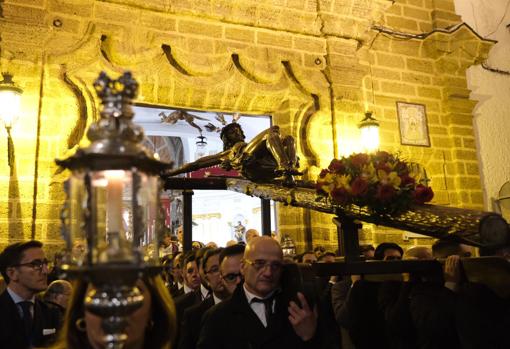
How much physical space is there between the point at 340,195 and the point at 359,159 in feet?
Result: 0.81

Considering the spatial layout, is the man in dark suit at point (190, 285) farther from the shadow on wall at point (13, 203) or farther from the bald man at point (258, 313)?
the shadow on wall at point (13, 203)

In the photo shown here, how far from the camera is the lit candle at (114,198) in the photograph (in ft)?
3.95

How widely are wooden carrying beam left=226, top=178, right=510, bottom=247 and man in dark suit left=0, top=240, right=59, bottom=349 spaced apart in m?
1.89

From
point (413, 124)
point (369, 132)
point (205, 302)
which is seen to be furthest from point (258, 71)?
point (205, 302)

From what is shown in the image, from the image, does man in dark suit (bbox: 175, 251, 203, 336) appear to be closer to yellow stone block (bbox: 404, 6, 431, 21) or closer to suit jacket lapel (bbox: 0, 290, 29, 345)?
suit jacket lapel (bbox: 0, 290, 29, 345)

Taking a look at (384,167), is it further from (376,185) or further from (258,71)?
(258,71)

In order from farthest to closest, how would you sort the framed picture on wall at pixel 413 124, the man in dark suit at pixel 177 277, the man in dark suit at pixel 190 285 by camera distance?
the framed picture on wall at pixel 413 124, the man in dark suit at pixel 177 277, the man in dark suit at pixel 190 285

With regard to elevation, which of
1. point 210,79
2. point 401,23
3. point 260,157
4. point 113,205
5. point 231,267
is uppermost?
point 401,23

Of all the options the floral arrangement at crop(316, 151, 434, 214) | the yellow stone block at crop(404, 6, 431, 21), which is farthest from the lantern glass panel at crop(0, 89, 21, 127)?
the yellow stone block at crop(404, 6, 431, 21)

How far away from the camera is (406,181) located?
→ 2.68 meters

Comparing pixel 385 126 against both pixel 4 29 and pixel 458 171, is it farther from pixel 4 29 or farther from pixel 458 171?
pixel 4 29

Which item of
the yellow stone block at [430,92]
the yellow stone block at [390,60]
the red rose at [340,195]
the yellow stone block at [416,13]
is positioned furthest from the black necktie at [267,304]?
the yellow stone block at [416,13]

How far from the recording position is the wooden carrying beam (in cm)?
215

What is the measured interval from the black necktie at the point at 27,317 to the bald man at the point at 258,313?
136 centimetres
